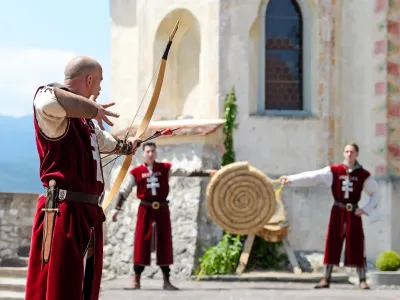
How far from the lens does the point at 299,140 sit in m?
14.6

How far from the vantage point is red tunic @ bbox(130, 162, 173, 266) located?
11.7 metres

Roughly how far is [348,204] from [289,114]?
12.4 feet

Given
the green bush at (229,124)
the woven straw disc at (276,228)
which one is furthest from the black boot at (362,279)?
the green bush at (229,124)

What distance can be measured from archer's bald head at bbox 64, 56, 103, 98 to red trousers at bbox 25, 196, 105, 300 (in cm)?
63

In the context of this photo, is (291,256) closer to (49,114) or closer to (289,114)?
(289,114)

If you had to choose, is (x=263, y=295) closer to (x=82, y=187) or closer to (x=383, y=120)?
(x=383, y=120)

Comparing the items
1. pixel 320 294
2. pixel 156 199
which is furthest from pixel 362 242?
pixel 156 199

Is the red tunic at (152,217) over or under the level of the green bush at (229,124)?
under

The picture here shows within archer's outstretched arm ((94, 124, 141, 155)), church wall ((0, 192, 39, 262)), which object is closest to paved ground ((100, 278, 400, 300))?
church wall ((0, 192, 39, 262))

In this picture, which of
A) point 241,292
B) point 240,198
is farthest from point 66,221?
point 240,198

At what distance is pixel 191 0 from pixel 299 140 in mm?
2929

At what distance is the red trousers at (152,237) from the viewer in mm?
11805

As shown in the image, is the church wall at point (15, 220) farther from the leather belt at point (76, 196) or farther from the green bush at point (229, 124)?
the leather belt at point (76, 196)

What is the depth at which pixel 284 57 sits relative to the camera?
49.5 ft
